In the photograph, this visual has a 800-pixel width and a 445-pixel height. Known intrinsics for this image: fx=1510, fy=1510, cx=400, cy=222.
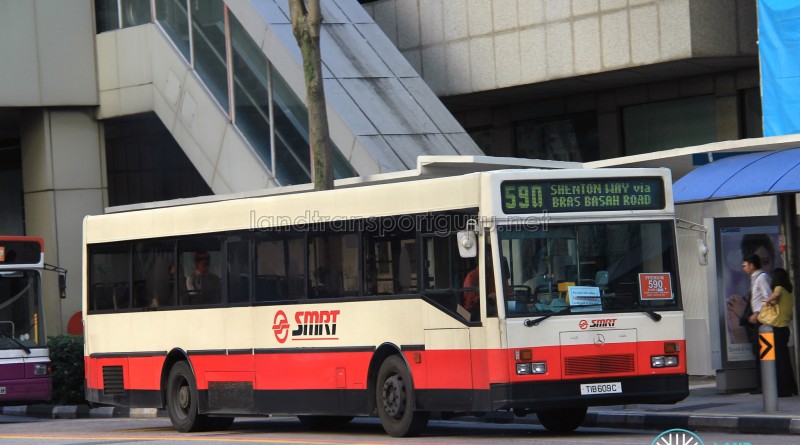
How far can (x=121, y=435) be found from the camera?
718 inches

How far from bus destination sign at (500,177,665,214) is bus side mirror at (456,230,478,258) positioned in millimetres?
457

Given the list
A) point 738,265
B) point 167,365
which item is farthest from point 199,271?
point 738,265

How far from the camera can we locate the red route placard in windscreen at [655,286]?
48.2ft

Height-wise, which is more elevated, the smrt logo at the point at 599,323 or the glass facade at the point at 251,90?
the glass facade at the point at 251,90

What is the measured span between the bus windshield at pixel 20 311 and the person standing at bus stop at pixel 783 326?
11444mm

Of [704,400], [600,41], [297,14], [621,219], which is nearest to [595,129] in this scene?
[600,41]

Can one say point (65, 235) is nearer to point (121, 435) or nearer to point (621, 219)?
point (121, 435)

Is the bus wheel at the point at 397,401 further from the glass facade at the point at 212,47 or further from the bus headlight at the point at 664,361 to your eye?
the glass facade at the point at 212,47

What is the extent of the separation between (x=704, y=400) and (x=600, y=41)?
10082 mm

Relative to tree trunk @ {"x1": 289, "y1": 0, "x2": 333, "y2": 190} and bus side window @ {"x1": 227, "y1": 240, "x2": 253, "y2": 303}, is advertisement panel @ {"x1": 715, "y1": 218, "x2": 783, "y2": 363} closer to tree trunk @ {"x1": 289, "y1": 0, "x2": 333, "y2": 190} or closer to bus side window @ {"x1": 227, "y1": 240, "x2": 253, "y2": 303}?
tree trunk @ {"x1": 289, "y1": 0, "x2": 333, "y2": 190}

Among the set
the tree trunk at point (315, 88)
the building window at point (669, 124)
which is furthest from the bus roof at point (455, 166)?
the building window at point (669, 124)

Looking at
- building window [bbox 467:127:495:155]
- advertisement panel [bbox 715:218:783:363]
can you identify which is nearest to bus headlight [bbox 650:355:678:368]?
advertisement panel [bbox 715:218:783:363]

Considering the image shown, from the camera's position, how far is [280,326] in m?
16.9

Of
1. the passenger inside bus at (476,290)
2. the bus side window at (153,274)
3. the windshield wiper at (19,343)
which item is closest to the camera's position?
the passenger inside bus at (476,290)
